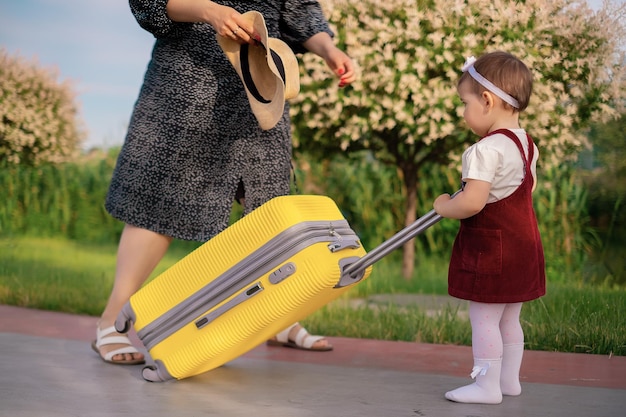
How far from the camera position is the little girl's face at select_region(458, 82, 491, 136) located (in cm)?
262

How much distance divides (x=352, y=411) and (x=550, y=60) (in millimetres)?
2220

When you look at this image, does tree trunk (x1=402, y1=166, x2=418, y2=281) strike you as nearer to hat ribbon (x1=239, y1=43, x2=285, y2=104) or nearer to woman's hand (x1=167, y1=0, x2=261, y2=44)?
hat ribbon (x1=239, y1=43, x2=285, y2=104)

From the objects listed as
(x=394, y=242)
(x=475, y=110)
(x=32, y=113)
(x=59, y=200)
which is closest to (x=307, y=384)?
(x=394, y=242)

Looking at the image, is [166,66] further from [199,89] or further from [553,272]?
[553,272]

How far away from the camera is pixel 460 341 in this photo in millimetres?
3549

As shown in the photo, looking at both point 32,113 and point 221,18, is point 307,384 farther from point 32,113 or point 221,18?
point 32,113

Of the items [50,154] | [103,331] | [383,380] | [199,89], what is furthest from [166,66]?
[50,154]

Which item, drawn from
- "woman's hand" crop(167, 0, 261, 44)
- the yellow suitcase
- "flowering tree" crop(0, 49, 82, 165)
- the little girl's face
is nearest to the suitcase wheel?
the yellow suitcase

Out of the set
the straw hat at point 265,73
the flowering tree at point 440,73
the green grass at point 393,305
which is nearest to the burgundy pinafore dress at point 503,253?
the straw hat at point 265,73

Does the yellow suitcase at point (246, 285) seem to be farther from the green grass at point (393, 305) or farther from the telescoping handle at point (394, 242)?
the green grass at point (393, 305)

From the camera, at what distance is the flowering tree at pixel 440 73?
396 cm

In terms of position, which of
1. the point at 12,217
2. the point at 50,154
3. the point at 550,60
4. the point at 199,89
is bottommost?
the point at 12,217

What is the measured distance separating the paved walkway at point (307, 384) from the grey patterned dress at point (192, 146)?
534 mm

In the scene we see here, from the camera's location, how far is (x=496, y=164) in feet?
8.18
